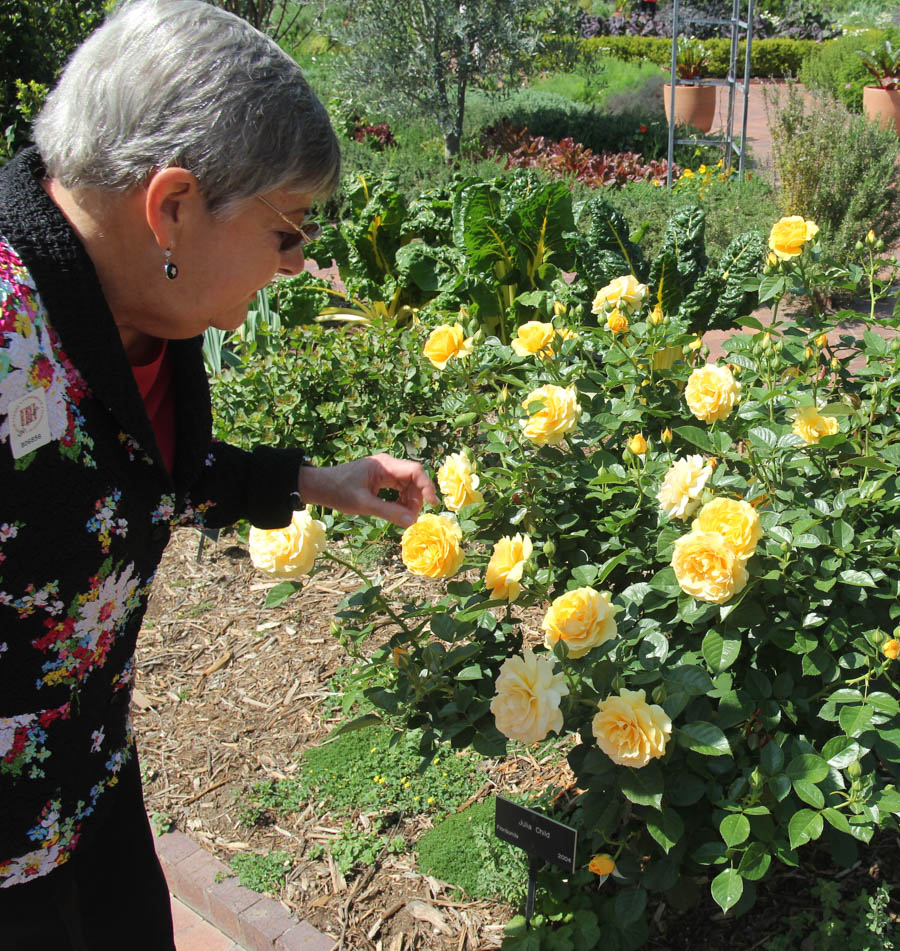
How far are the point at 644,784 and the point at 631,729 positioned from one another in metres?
0.15

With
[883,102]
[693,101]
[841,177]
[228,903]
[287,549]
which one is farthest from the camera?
[693,101]

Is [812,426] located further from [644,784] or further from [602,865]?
[602,865]

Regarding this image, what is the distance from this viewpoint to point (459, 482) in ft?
5.88

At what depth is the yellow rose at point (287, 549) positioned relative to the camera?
1.71 meters

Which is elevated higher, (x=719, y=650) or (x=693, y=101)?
(x=719, y=650)

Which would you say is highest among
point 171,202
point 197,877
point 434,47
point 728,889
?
point 171,202

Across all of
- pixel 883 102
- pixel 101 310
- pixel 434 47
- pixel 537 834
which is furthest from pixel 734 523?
pixel 883 102

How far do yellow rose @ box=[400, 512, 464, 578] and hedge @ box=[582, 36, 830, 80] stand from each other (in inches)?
694

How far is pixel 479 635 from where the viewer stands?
1841mm

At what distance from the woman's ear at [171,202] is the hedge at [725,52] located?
17879mm

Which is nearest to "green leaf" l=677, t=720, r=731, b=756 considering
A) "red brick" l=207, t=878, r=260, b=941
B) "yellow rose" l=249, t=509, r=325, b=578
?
"yellow rose" l=249, t=509, r=325, b=578

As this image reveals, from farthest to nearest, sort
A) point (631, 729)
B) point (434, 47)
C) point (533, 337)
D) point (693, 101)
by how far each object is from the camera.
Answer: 1. point (693, 101)
2. point (434, 47)
3. point (533, 337)
4. point (631, 729)

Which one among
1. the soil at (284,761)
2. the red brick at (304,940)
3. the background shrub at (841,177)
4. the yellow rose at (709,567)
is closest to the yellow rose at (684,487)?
A: the yellow rose at (709,567)

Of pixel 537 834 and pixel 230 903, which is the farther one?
pixel 230 903
